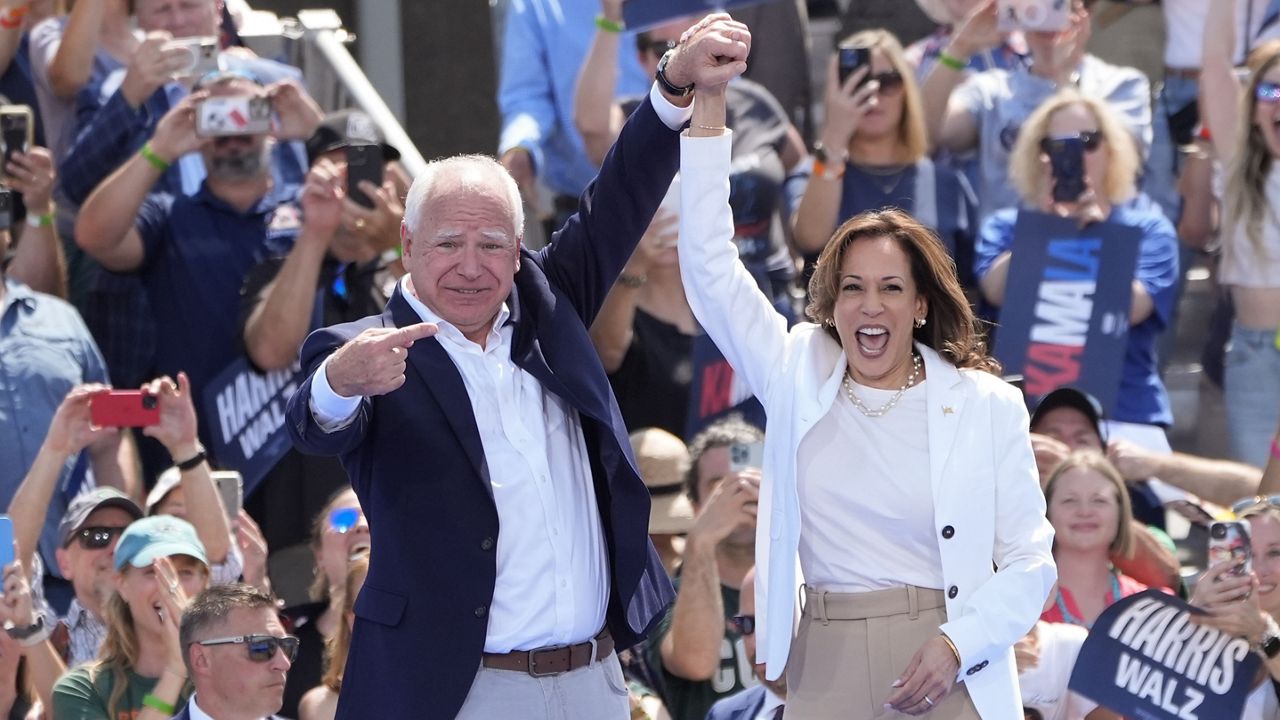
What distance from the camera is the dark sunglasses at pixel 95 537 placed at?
5.48 m

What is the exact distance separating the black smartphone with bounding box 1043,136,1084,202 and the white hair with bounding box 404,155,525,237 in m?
3.09

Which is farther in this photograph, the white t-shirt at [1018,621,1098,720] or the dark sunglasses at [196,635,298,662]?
the white t-shirt at [1018,621,1098,720]

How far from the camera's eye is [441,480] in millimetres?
3510

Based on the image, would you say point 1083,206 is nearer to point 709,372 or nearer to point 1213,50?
point 1213,50

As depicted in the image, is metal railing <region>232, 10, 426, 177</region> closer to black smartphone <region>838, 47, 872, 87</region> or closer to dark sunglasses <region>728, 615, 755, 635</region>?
black smartphone <region>838, 47, 872, 87</region>

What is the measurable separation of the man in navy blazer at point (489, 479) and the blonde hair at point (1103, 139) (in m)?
2.92

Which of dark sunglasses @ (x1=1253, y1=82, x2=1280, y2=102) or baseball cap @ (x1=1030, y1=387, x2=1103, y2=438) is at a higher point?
dark sunglasses @ (x1=1253, y1=82, x2=1280, y2=102)

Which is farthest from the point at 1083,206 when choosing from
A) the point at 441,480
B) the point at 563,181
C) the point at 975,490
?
the point at 441,480

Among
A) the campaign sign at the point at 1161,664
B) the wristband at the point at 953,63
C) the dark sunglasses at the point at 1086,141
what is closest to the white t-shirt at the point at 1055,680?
the campaign sign at the point at 1161,664

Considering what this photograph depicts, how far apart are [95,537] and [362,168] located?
152 cm

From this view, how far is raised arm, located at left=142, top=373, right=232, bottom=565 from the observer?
5516 millimetres

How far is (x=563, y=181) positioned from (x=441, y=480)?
12.5ft

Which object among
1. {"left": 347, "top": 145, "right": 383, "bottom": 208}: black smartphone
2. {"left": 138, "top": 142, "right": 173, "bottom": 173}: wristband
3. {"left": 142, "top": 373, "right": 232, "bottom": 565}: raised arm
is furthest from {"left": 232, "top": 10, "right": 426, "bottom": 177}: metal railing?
{"left": 142, "top": 373, "right": 232, "bottom": 565}: raised arm

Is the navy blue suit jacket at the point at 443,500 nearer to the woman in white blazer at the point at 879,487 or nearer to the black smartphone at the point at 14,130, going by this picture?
the woman in white blazer at the point at 879,487
